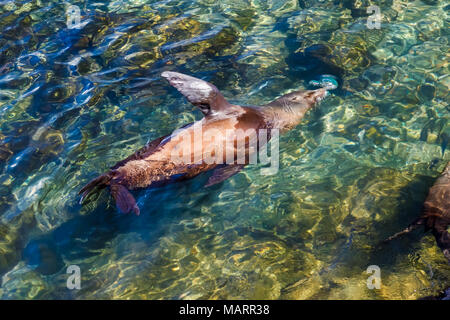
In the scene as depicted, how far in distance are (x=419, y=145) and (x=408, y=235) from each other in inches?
54.2

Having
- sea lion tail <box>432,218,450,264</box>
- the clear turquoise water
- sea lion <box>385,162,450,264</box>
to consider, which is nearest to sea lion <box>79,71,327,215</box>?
the clear turquoise water

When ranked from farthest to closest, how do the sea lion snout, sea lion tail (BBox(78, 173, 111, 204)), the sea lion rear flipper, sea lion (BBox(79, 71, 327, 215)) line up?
1. the sea lion snout
2. sea lion (BBox(79, 71, 327, 215))
3. sea lion tail (BBox(78, 173, 111, 204))
4. the sea lion rear flipper

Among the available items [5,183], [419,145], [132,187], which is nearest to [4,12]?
[5,183]

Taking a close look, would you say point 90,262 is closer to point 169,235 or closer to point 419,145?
point 169,235

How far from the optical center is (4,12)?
770 cm

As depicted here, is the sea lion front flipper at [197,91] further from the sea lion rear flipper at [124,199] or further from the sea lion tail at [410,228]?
the sea lion tail at [410,228]

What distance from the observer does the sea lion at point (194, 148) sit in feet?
13.9

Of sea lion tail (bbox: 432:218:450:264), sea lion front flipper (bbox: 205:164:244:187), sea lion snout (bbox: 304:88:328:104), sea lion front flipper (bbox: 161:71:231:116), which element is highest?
sea lion front flipper (bbox: 161:71:231:116)

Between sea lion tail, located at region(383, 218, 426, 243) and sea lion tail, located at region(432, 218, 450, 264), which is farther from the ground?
sea lion tail, located at region(432, 218, 450, 264)

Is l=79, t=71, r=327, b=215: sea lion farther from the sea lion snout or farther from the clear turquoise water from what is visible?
the sea lion snout

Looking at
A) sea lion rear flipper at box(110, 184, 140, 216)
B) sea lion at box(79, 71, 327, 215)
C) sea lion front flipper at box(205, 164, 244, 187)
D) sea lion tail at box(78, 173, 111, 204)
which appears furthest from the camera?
sea lion front flipper at box(205, 164, 244, 187)

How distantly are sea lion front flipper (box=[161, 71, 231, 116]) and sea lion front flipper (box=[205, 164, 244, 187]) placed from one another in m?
0.62

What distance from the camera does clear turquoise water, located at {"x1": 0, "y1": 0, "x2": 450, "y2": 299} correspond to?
12.4 feet

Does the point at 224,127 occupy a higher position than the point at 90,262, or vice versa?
the point at 224,127
